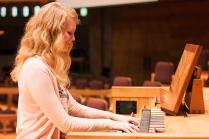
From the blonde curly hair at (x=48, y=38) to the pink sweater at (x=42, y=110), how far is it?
0.05m

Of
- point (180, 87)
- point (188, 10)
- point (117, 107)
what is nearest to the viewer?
point (180, 87)

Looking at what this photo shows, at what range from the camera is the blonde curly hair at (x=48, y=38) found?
1870mm

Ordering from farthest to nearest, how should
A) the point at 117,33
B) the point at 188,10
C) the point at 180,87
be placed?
the point at 117,33 < the point at 188,10 < the point at 180,87

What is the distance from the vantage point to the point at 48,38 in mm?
1892

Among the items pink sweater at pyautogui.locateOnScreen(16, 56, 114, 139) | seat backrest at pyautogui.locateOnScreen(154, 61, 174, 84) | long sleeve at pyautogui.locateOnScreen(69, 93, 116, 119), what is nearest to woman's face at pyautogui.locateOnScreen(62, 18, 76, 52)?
pink sweater at pyautogui.locateOnScreen(16, 56, 114, 139)

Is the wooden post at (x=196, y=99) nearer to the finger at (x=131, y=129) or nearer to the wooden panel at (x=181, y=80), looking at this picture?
the wooden panel at (x=181, y=80)

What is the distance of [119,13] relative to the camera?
400 inches

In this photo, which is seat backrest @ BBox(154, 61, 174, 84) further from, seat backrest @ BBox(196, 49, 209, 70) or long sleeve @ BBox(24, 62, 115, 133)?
long sleeve @ BBox(24, 62, 115, 133)

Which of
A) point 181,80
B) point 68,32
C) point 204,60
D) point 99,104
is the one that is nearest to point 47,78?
point 68,32

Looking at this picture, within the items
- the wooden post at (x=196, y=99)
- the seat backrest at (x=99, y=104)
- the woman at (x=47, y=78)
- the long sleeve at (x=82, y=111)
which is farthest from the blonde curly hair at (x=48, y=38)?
the seat backrest at (x=99, y=104)

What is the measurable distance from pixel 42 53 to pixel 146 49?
8.17 metres

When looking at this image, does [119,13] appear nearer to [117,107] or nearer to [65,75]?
[117,107]

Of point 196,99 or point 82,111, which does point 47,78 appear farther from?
point 196,99

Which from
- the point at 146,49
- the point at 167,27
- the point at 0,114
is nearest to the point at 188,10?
the point at 167,27
